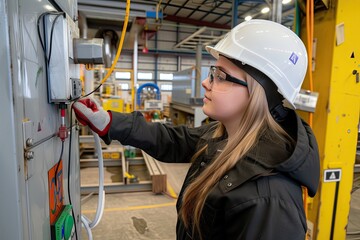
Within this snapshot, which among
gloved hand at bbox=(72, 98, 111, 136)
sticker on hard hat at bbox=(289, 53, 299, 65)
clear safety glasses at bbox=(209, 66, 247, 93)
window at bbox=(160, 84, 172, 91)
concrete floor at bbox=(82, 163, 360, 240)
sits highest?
window at bbox=(160, 84, 172, 91)

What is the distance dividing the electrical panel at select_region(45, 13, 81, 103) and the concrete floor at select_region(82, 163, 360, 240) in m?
2.11

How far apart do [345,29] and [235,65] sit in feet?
3.73

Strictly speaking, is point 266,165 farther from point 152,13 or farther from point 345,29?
point 152,13

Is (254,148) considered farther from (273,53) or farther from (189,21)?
(189,21)

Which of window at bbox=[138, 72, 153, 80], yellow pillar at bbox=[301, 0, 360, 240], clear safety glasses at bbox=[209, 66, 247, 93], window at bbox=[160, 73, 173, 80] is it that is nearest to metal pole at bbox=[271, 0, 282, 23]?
yellow pillar at bbox=[301, 0, 360, 240]

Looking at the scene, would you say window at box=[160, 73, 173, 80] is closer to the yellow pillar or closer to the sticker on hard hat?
the yellow pillar

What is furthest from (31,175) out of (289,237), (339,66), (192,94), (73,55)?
(192,94)

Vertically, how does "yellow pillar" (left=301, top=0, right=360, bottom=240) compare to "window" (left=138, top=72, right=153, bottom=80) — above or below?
below

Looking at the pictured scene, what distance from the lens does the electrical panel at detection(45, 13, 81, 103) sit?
743mm

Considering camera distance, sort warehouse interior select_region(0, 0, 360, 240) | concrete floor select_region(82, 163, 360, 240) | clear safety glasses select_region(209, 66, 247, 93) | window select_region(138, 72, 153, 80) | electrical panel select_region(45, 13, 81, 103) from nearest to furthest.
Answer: warehouse interior select_region(0, 0, 360, 240) → electrical panel select_region(45, 13, 81, 103) → clear safety glasses select_region(209, 66, 247, 93) → concrete floor select_region(82, 163, 360, 240) → window select_region(138, 72, 153, 80)

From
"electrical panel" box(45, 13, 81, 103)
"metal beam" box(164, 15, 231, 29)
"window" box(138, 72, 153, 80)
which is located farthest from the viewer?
"window" box(138, 72, 153, 80)

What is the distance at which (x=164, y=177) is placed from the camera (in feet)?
11.3

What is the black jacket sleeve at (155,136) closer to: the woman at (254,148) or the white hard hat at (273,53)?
the woman at (254,148)

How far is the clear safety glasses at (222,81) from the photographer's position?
33.2 inches
